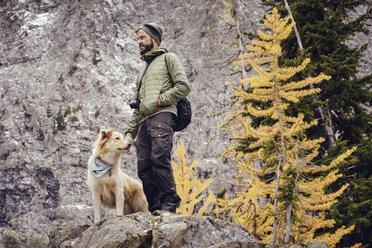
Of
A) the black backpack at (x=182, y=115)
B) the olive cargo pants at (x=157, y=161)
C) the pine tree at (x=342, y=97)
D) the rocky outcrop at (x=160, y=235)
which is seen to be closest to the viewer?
the rocky outcrop at (x=160, y=235)

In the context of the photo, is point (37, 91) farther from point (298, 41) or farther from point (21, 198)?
point (298, 41)

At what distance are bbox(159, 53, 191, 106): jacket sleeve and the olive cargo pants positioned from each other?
0.66 ft

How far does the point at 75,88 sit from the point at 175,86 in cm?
5480

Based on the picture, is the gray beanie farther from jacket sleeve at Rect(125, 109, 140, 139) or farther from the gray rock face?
the gray rock face

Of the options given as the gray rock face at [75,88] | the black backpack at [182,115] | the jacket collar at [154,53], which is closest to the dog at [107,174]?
the black backpack at [182,115]

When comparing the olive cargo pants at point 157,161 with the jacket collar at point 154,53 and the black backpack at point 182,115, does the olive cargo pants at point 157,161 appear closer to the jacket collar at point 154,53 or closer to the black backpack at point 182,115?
the black backpack at point 182,115

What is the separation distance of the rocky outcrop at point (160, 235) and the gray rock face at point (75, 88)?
3756cm

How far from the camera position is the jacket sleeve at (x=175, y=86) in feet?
14.6

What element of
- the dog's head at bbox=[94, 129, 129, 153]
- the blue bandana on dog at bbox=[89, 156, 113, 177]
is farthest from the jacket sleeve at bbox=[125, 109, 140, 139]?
the blue bandana on dog at bbox=[89, 156, 113, 177]

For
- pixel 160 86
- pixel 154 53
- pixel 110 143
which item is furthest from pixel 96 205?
pixel 154 53

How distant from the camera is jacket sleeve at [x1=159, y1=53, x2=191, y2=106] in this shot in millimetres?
4461

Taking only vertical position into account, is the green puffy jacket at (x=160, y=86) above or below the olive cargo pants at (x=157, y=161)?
above

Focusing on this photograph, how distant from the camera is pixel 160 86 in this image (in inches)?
182

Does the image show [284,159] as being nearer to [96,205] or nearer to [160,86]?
[160,86]
